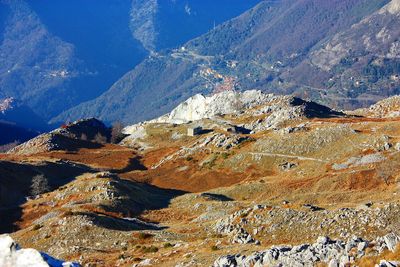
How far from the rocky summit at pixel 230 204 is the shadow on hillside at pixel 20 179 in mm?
367

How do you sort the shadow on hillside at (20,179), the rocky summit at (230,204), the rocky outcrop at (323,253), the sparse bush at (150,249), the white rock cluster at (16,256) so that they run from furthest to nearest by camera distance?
1. the shadow on hillside at (20,179)
2. the sparse bush at (150,249)
3. the rocky summit at (230,204)
4. the rocky outcrop at (323,253)
5. the white rock cluster at (16,256)

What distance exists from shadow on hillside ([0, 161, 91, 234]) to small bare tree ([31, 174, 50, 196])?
111 centimetres

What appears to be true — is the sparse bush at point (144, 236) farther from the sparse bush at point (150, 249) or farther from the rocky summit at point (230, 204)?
the sparse bush at point (150, 249)

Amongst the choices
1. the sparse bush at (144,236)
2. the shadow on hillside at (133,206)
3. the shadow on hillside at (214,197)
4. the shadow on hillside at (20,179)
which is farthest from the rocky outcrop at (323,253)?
the shadow on hillside at (20,179)

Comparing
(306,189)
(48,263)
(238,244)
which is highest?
(48,263)

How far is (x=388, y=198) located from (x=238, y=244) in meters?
31.7

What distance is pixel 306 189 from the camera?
119625mm

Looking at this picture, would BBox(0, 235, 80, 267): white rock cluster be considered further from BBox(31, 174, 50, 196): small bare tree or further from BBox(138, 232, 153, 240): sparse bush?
BBox(31, 174, 50, 196): small bare tree

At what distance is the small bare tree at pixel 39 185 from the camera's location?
147 m

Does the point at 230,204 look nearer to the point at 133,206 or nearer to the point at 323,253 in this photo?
the point at 133,206

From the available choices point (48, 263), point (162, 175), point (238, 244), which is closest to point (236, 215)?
point (238, 244)

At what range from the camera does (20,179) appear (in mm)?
154750

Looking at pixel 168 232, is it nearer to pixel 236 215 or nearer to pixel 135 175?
pixel 236 215

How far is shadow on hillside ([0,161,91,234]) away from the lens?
5039 inches
